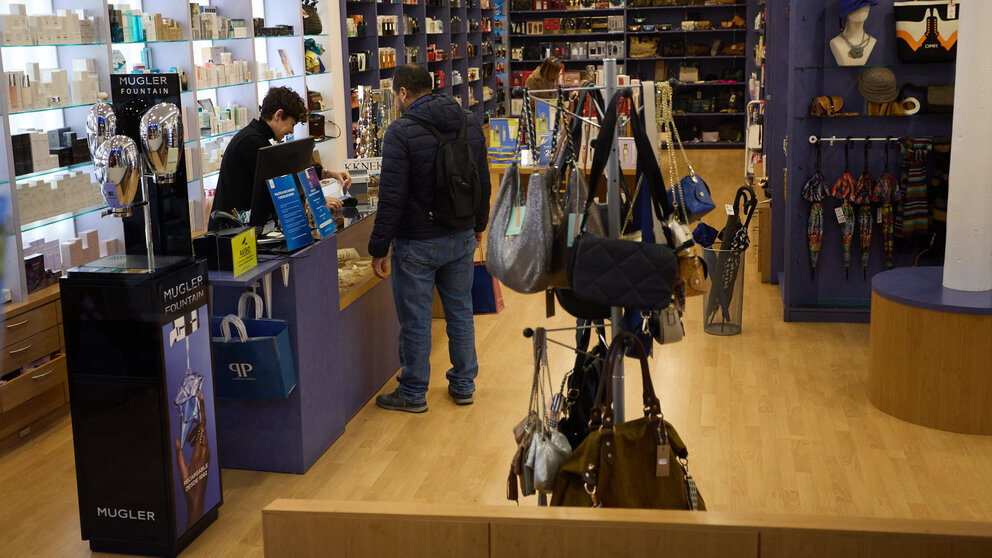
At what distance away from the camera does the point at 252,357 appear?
12.8 ft

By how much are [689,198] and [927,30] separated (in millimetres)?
3621

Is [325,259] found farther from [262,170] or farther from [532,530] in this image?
[532,530]

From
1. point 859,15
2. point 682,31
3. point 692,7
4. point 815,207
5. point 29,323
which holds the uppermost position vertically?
point 692,7

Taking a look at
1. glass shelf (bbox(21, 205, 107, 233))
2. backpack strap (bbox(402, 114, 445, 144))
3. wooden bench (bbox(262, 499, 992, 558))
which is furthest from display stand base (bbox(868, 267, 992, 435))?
glass shelf (bbox(21, 205, 107, 233))

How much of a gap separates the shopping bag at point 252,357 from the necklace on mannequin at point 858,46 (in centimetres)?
378

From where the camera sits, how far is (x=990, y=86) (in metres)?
4.44

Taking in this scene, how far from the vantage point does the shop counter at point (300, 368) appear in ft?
13.4

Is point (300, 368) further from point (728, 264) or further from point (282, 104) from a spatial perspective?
point (728, 264)

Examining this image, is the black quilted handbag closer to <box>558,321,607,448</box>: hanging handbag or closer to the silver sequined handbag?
the silver sequined handbag

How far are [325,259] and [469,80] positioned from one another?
36.4ft

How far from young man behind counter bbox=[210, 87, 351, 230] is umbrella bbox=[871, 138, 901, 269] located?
10.7 feet

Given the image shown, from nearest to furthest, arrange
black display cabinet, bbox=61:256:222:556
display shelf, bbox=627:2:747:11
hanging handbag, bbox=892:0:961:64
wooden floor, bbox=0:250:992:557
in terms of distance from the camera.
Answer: black display cabinet, bbox=61:256:222:556 < wooden floor, bbox=0:250:992:557 < hanging handbag, bbox=892:0:961:64 < display shelf, bbox=627:2:747:11

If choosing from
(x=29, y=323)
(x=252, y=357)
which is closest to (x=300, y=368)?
(x=252, y=357)

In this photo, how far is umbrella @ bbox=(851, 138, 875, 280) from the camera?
5.96 metres
